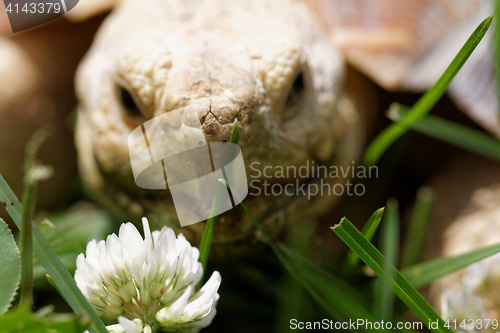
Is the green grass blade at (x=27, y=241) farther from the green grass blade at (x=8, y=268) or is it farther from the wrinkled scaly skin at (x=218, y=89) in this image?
the wrinkled scaly skin at (x=218, y=89)

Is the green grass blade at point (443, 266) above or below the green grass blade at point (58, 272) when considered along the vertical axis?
below

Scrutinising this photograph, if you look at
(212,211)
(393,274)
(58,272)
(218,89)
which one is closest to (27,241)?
(58,272)

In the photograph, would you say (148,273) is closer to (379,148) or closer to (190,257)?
(190,257)

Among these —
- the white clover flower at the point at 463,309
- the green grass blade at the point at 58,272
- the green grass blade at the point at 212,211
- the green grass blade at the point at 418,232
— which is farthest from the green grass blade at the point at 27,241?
the green grass blade at the point at 418,232

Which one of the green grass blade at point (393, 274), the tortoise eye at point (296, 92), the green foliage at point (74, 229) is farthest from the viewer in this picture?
the green foliage at point (74, 229)

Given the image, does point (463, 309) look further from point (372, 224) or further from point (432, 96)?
point (432, 96)

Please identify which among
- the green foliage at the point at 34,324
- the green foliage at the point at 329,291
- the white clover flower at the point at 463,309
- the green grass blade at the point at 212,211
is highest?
the green foliage at the point at 34,324
